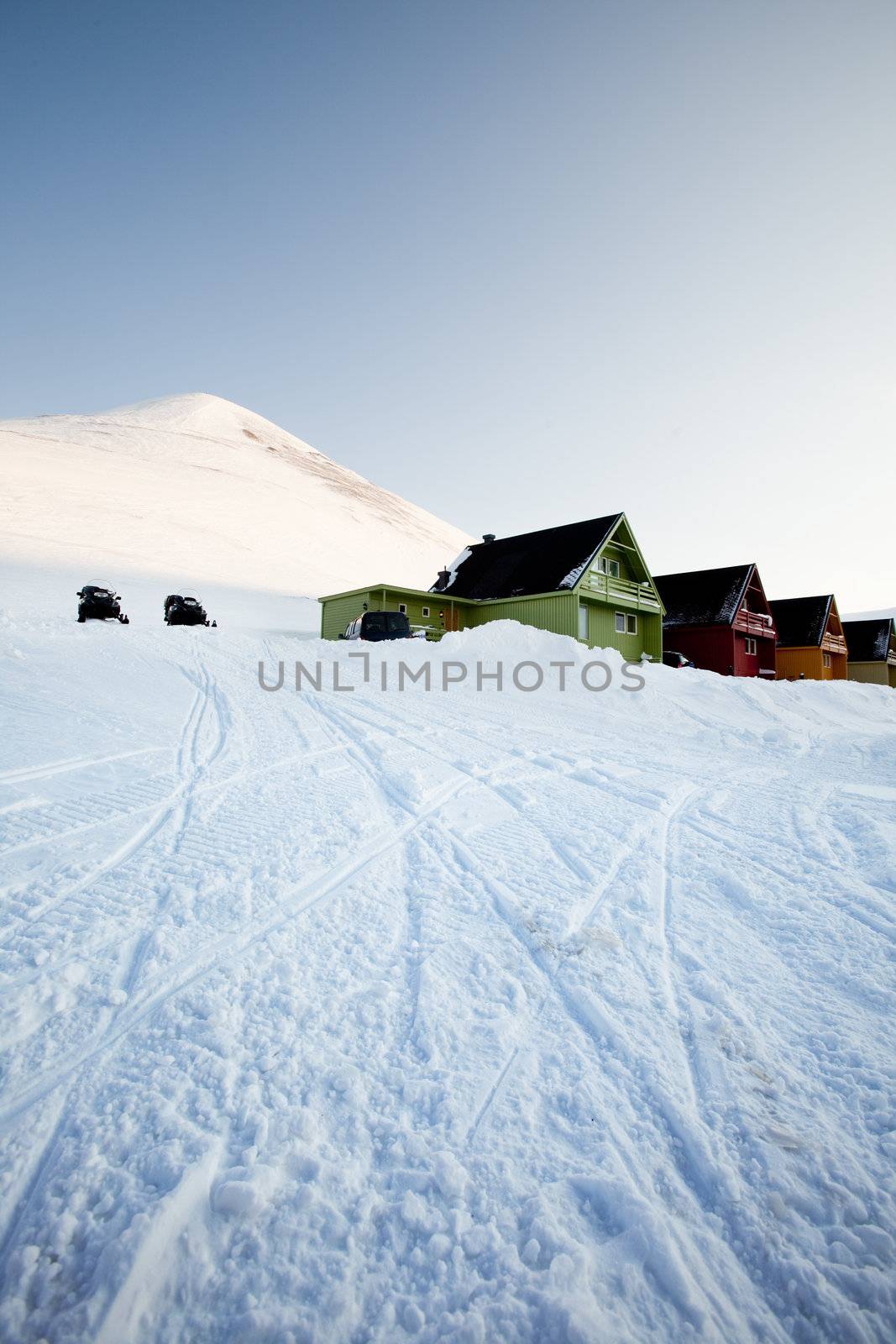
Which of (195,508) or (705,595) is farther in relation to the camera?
(195,508)

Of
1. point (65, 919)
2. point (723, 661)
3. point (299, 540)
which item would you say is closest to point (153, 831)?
point (65, 919)

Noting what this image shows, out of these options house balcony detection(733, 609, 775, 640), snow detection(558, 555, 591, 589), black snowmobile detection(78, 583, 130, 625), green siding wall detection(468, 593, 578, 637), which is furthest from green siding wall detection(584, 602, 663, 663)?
black snowmobile detection(78, 583, 130, 625)

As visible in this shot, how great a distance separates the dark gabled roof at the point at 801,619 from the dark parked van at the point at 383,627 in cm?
2533

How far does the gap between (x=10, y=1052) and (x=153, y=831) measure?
6.87ft

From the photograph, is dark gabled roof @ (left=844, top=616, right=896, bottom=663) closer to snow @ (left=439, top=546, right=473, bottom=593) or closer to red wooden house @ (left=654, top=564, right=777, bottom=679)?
red wooden house @ (left=654, top=564, right=777, bottom=679)

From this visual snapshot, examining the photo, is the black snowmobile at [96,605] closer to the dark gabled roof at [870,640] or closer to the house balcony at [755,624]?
the house balcony at [755,624]

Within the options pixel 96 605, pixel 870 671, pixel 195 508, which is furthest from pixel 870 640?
pixel 195 508

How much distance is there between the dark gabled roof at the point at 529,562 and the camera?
77.4 ft

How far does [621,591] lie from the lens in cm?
2520

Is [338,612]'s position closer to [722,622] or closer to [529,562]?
[529,562]

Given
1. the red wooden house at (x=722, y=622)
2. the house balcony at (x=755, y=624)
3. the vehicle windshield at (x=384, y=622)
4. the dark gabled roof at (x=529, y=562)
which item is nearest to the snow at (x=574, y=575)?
the dark gabled roof at (x=529, y=562)

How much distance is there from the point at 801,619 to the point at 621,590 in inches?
713

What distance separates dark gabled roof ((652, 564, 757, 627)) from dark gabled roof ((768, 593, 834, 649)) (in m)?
6.17

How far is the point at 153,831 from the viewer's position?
4125 mm
